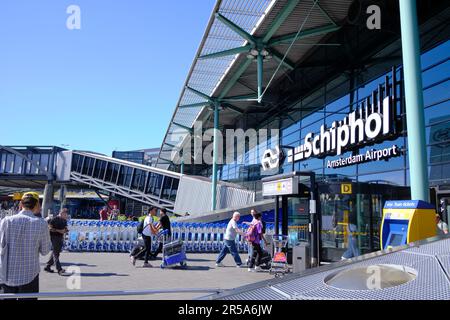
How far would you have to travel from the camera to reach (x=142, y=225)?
1273cm

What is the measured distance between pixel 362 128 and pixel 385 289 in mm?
15343

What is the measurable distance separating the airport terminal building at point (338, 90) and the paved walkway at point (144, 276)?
3.09 m

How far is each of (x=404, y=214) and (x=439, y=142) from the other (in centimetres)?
845

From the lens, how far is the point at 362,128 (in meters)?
17.2

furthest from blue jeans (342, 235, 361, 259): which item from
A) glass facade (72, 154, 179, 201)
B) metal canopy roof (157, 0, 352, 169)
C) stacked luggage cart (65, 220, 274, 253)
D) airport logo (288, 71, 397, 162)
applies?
glass facade (72, 154, 179, 201)

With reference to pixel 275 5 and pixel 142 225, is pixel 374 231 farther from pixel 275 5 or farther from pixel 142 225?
pixel 275 5

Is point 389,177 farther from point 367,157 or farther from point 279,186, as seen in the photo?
point 279,186

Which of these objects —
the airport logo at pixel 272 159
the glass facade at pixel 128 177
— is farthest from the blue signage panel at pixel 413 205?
the glass facade at pixel 128 177

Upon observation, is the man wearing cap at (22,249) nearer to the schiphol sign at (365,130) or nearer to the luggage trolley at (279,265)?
the luggage trolley at (279,265)

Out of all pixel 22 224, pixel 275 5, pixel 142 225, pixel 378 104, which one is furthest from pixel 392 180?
→ pixel 22 224

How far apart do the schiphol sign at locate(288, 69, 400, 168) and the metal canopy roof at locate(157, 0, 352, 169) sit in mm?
4050

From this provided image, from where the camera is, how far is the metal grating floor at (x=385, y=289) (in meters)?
2.72

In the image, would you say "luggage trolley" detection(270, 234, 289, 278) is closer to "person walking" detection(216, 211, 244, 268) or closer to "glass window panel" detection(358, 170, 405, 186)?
"person walking" detection(216, 211, 244, 268)

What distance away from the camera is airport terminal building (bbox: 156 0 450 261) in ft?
38.9
